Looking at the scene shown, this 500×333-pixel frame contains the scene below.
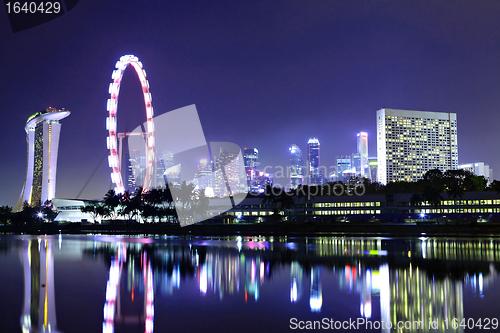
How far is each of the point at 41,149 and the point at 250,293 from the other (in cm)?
13350

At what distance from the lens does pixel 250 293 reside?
72.9ft

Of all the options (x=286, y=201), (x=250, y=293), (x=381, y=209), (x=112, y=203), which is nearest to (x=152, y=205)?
(x=112, y=203)

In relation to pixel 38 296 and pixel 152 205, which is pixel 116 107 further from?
pixel 38 296

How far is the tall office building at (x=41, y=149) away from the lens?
138m

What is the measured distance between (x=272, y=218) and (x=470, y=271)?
80.6 meters

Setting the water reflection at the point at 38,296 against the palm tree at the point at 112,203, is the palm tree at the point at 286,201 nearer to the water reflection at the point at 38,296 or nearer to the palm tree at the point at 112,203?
the palm tree at the point at 112,203

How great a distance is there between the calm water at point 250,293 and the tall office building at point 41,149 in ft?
365

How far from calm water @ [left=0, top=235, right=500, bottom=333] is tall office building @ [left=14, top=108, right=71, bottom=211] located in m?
111

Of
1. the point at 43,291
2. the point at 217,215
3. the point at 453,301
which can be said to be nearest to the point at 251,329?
the point at 453,301

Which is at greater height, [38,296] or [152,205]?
[152,205]

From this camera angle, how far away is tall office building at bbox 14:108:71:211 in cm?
13762

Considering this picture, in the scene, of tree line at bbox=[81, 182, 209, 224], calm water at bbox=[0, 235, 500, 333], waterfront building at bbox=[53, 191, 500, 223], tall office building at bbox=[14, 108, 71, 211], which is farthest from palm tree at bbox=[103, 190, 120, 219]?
calm water at bbox=[0, 235, 500, 333]

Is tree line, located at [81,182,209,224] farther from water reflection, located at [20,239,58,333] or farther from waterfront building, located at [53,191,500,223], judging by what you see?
water reflection, located at [20,239,58,333]

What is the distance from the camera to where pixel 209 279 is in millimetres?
25953
